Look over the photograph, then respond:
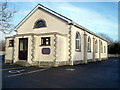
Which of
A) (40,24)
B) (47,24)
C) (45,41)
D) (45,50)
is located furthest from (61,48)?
(40,24)

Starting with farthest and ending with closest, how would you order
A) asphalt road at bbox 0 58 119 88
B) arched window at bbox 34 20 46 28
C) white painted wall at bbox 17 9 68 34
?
arched window at bbox 34 20 46 28
white painted wall at bbox 17 9 68 34
asphalt road at bbox 0 58 119 88

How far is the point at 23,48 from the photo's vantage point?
16734 millimetres

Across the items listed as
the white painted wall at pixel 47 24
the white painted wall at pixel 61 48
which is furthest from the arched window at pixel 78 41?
the white painted wall at pixel 47 24

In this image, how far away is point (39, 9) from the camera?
18359 millimetres

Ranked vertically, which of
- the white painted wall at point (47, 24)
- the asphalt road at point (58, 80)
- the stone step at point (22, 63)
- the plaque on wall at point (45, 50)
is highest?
the white painted wall at point (47, 24)

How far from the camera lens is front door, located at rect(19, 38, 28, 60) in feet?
53.1

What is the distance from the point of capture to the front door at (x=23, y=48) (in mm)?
16172

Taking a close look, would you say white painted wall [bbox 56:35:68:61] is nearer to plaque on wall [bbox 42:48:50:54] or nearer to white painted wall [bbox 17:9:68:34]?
plaque on wall [bbox 42:48:50:54]

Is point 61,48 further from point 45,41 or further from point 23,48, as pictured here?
point 23,48

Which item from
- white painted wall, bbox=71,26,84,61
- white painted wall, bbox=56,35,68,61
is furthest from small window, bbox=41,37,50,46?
white painted wall, bbox=71,26,84,61

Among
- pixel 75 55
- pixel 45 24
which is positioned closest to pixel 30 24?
pixel 45 24

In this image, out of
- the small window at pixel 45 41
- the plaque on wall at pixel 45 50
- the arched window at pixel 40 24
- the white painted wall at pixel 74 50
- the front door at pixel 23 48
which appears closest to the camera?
the plaque on wall at pixel 45 50

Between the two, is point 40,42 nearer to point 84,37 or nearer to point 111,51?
point 84,37

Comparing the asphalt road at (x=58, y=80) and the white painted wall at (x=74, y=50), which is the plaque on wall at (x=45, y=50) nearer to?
the white painted wall at (x=74, y=50)
